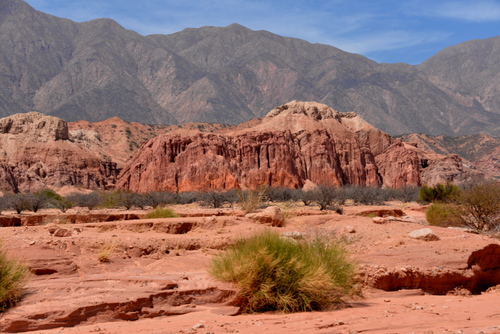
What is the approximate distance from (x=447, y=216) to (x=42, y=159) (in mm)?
56461

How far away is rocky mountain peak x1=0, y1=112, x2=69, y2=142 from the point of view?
6475 cm

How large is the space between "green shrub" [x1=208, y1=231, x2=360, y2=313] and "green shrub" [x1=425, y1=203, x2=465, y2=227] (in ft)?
41.1

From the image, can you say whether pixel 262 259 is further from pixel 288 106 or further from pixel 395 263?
pixel 288 106

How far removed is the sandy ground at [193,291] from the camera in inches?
241

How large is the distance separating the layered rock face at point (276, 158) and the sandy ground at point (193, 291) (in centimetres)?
4305

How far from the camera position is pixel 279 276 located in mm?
7180

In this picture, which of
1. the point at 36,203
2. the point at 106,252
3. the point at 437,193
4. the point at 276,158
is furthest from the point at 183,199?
the point at 106,252

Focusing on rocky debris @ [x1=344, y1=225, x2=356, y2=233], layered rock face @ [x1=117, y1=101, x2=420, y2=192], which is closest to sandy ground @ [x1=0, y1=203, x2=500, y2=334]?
rocky debris @ [x1=344, y1=225, x2=356, y2=233]

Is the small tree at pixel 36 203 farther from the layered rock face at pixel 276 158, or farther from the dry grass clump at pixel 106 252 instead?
the dry grass clump at pixel 106 252

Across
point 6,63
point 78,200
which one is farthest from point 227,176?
point 6,63

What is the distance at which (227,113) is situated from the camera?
185125mm

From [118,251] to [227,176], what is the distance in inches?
1756

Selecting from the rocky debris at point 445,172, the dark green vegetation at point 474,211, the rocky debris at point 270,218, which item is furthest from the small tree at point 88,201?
the rocky debris at point 445,172

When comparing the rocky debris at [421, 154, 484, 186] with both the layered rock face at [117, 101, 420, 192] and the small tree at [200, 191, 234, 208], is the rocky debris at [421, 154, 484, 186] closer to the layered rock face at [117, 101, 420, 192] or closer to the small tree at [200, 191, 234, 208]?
the layered rock face at [117, 101, 420, 192]
